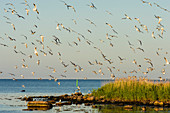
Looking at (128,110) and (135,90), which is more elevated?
(135,90)

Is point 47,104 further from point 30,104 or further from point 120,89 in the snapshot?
point 120,89

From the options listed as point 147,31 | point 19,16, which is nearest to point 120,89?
point 147,31

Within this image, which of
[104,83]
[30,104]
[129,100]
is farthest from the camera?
[104,83]

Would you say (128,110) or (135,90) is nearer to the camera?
(128,110)

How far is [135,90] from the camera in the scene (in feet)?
178

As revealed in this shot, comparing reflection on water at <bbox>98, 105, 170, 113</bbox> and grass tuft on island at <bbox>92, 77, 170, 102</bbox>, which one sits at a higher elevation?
grass tuft on island at <bbox>92, 77, 170, 102</bbox>

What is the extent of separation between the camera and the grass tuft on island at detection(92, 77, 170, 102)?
5266 centimetres

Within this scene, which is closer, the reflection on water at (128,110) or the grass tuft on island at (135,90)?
the reflection on water at (128,110)

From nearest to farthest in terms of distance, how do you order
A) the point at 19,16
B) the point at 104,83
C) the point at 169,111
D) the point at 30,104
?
1. the point at 19,16
2. the point at 169,111
3. the point at 30,104
4. the point at 104,83

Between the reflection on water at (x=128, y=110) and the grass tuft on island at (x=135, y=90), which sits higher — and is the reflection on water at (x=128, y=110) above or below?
below

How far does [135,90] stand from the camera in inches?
2141

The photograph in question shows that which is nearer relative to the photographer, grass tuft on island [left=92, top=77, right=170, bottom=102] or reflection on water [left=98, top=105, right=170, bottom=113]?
reflection on water [left=98, top=105, right=170, bottom=113]

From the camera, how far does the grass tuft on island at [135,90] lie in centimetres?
5266

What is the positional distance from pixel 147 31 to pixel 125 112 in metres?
11.5
